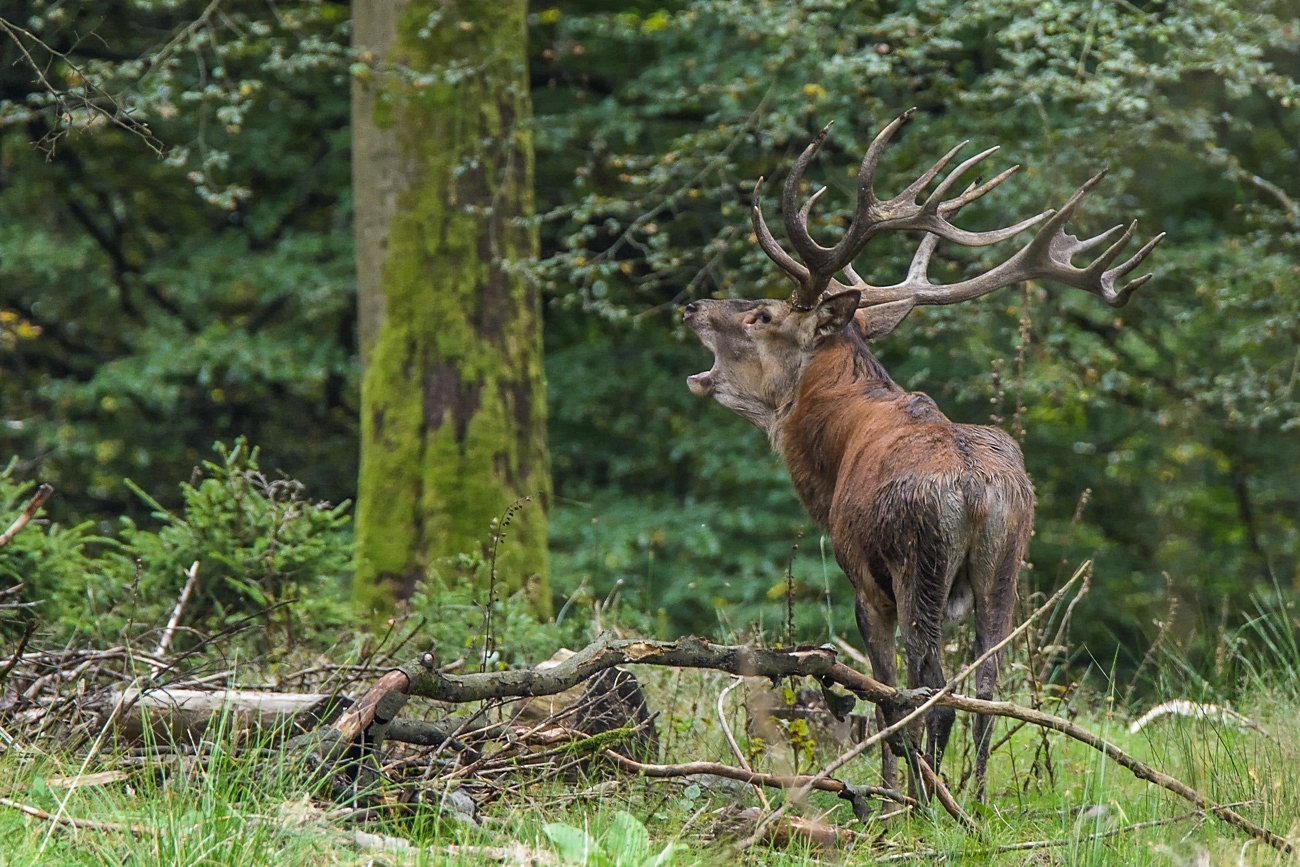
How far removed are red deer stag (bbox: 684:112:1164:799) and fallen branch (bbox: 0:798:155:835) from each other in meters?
2.19

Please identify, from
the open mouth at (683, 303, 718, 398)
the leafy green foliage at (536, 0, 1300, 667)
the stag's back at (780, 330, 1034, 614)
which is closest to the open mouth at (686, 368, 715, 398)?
the open mouth at (683, 303, 718, 398)

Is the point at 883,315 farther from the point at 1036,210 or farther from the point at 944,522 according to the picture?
the point at 1036,210

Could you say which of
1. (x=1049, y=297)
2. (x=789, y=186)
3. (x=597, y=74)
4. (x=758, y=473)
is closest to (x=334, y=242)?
(x=597, y=74)

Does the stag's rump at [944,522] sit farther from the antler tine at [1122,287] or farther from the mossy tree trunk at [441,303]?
the mossy tree trunk at [441,303]

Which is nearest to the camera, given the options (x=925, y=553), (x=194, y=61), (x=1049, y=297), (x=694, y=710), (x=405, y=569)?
(x=925, y=553)

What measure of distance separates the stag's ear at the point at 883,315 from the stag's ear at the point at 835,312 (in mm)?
236

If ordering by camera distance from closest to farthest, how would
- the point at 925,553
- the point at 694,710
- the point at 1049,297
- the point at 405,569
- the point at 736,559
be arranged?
the point at 925,553 → the point at 694,710 → the point at 405,569 → the point at 1049,297 → the point at 736,559

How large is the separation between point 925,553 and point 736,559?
8.07 meters

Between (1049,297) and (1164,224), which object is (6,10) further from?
(1164,224)

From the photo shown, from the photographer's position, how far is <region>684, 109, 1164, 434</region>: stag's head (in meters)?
5.66

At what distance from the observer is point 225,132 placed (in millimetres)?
14328

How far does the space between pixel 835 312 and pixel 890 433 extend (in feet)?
3.35

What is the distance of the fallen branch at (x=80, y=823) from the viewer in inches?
133

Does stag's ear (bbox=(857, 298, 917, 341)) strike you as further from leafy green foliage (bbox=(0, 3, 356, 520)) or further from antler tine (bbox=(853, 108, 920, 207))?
leafy green foliage (bbox=(0, 3, 356, 520))
